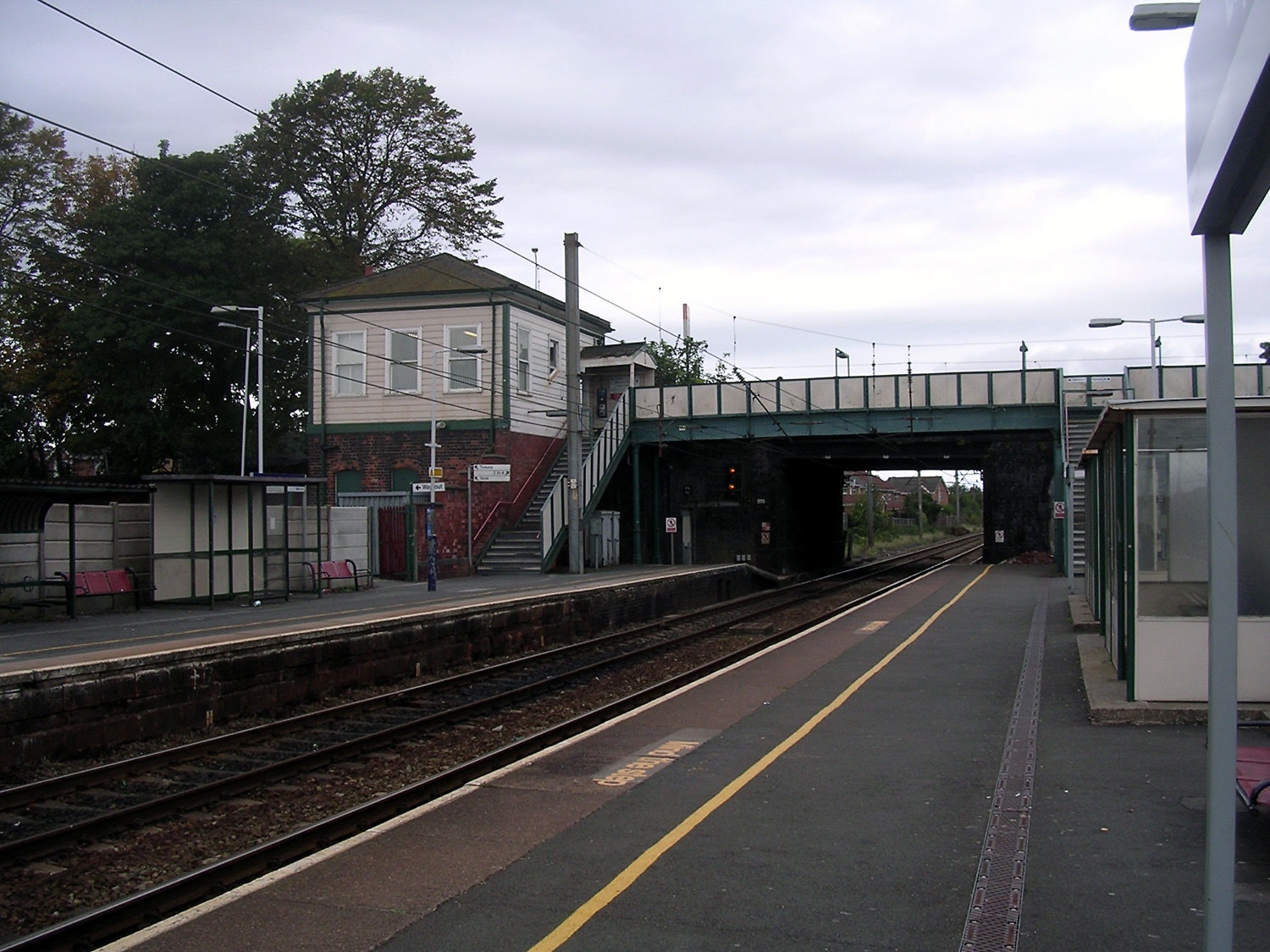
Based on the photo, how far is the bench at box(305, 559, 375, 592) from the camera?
2291cm

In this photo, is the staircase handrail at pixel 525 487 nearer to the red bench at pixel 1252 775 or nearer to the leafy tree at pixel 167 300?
the leafy tree at pixel 167 300

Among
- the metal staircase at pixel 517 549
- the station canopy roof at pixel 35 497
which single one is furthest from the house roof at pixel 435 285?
the station canopy roof at pixel 35 497

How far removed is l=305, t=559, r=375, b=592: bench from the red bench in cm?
1843

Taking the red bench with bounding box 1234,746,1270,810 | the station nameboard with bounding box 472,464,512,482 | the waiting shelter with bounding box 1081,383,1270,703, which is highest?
the station nameboard with bounding box 472,464,512,482

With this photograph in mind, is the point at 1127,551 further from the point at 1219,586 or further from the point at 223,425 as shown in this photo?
the point at 223,425

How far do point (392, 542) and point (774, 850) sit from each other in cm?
2295

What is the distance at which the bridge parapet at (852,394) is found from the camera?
1300 inches

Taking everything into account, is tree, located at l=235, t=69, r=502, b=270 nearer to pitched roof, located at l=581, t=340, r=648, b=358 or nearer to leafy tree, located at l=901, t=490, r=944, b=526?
pitched roof, located at l=581, t=340, r=648, b=358

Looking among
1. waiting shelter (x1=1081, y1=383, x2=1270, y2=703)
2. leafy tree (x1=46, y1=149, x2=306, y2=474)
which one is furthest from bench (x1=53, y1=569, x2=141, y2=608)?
leafy tree (x1=46, y1=149, x2=306, y2=474)

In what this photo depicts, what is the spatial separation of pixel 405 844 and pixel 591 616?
14655 millimetres

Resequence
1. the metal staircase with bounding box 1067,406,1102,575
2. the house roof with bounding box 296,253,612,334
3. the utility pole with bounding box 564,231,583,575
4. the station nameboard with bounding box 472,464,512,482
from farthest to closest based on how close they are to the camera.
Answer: the metal staircase with bounding box 1067,406,1102,575 → the house roof with bounding box 296,253,612,334 → the station nameboard with bounding box 472,464,512,482 → the utility pole with bounding box 564,231,583,575

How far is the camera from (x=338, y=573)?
2380cm

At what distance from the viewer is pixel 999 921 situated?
16.5 ft

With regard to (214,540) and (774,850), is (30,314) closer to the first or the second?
(214,540)
